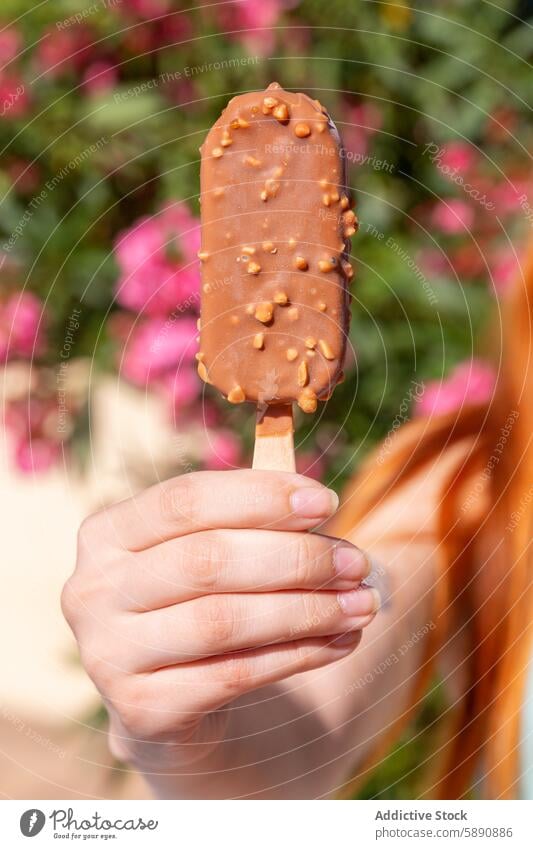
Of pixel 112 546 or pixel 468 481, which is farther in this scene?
pixel 468 481

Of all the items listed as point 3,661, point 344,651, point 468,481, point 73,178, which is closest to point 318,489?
point 344,651

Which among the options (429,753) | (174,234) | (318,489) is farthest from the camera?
(429,753)

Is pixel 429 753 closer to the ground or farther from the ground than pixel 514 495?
closer to the ground

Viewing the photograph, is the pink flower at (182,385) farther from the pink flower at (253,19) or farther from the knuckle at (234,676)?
the knuckle at (234,676)

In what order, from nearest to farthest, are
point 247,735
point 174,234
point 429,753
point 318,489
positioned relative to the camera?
point 318,489, point 247,735, point 174,234, point 429,753

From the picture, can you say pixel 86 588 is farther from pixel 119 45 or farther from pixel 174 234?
pixel 119 45

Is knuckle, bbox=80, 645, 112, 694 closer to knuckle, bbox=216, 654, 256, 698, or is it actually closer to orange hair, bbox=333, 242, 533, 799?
knuckle, bbox=216, 654, 256, 698
